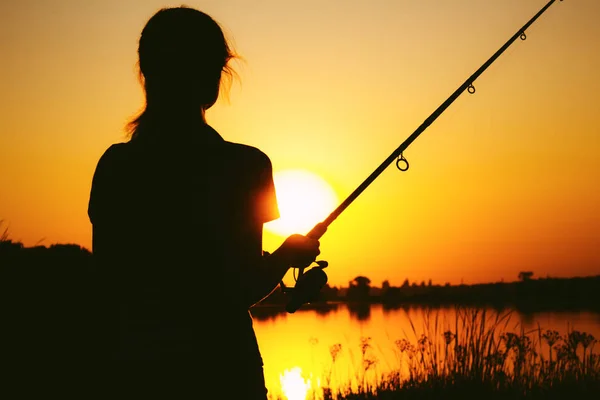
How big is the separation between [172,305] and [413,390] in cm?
740

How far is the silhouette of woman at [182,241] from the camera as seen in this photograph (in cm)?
154

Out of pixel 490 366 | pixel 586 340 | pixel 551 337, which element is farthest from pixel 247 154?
pixel 551 337

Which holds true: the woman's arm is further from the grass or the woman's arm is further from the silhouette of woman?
the grass

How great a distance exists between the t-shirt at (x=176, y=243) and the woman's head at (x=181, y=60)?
14 centimetres

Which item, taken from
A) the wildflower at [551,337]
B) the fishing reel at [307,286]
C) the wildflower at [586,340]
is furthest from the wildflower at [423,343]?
the fishing reel at [307,286]

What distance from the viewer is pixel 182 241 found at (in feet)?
5.20

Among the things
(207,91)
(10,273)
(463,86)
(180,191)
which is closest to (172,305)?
(180,191)

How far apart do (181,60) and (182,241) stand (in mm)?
545

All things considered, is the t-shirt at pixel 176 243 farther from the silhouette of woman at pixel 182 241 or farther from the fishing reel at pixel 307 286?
the fishing reel at pixel 307 286

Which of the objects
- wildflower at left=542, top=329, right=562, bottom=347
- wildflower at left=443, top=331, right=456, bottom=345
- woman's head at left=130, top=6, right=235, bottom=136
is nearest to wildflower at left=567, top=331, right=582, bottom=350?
wildflower at left=542, top=329, right=562, bottom=347

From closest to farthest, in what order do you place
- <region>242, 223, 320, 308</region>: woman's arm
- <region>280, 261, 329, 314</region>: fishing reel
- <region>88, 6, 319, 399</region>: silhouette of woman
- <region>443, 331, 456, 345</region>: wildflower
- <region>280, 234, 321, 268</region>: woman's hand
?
1. <region>88, 6, 319, 399</region>: silhouette of woman
2. <region>242, 223, 320, 308</region>: woman's arm
3. <region>280, 234, 321, 268</region>: woman's hand
4. <region>280, 261, 329, 314</region>: fishing reel
5. <region>443, 331, 456, 345</region>: wildflower

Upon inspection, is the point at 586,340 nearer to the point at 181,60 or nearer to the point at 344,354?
the point at 181,60

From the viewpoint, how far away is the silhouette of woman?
5.05 ft

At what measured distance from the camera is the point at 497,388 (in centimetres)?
727
